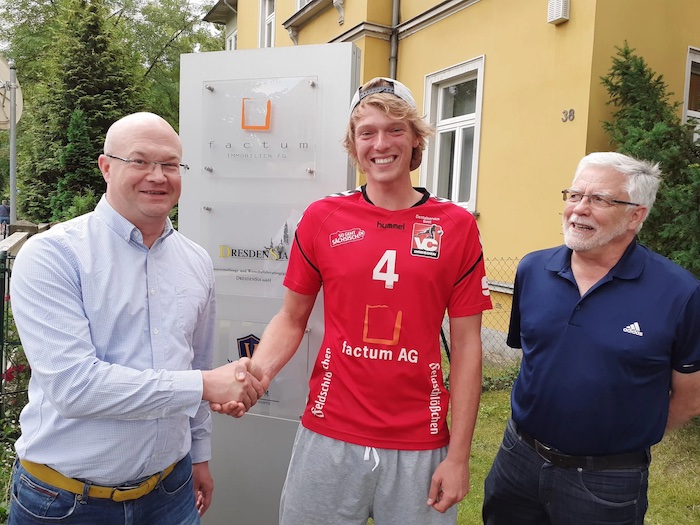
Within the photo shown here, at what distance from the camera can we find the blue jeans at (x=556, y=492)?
2.14 m

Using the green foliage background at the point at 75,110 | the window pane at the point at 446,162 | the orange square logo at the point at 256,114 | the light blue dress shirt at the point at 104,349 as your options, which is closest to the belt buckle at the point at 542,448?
the light blue dress shirt at the point at 104,349

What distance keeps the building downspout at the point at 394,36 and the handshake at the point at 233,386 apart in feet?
26.4

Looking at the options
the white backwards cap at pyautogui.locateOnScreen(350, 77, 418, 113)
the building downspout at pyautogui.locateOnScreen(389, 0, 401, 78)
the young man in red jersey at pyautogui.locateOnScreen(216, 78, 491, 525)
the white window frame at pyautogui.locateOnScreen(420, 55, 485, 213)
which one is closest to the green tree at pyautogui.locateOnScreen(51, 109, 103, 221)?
the building downspout at pyautogui.locateOnScreen(389, 0, 401, 78)

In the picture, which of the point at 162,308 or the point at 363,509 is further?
the point at 363,509

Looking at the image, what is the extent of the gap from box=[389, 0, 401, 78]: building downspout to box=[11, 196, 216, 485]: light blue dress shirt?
318 inches

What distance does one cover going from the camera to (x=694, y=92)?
6.73 meters

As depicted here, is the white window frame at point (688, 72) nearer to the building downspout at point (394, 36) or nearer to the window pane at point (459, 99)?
the window pane at point (459, 99)

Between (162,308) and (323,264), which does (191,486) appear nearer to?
(162,308)

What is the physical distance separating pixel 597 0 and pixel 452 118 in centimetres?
271

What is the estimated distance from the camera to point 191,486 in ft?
6.91

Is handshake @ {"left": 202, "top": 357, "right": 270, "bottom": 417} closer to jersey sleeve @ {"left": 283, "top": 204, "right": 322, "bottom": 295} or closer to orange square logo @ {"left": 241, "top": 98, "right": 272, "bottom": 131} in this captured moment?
jersey sleeve @ {"left": 283, "top": 204, "right": 322, "bottom": 295}

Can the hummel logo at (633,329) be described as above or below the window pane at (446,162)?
below

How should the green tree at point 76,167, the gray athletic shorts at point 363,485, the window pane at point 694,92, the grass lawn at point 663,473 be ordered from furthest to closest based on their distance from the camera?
the green tree at point 76,167
the window pane at point 694,92
the grass lawn at point 663,473
the gray athletic shorts at point 363,485

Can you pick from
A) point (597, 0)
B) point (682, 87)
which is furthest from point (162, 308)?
point (682, 87)
